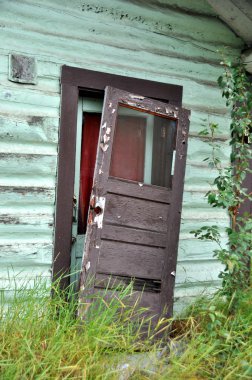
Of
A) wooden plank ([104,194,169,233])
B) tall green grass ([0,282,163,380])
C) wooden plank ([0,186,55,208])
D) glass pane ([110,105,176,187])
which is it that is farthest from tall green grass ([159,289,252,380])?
wooden plank ([0,186,55,208])

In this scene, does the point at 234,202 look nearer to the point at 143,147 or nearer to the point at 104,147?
the point at 143,147

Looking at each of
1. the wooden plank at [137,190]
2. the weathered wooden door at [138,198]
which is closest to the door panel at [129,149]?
the weathered wooden door at [138,198]

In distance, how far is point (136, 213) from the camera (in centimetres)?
397

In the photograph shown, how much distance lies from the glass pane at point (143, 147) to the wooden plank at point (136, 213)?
23cm

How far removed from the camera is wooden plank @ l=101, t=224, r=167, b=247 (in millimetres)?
3840

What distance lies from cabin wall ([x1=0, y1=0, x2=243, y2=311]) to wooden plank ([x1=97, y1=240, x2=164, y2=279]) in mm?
474

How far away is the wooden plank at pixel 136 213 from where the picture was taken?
3.84 meters

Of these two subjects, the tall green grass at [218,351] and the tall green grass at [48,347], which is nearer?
the tall green grass at [48,347]

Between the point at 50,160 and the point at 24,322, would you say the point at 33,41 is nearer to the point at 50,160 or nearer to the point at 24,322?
the point at 50,160

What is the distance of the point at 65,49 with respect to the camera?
3.95 m

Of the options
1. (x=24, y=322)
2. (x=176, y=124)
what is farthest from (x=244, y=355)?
(x=176, y=124)

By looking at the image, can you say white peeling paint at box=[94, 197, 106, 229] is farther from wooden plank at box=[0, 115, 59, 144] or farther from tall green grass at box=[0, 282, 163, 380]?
tall green grass at box=[0, 282, 163, 380]

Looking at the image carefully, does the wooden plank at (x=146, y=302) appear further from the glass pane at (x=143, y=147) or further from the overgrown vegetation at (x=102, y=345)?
the glass pane at (x=143, y=147)

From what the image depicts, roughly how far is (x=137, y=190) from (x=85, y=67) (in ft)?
3.64
